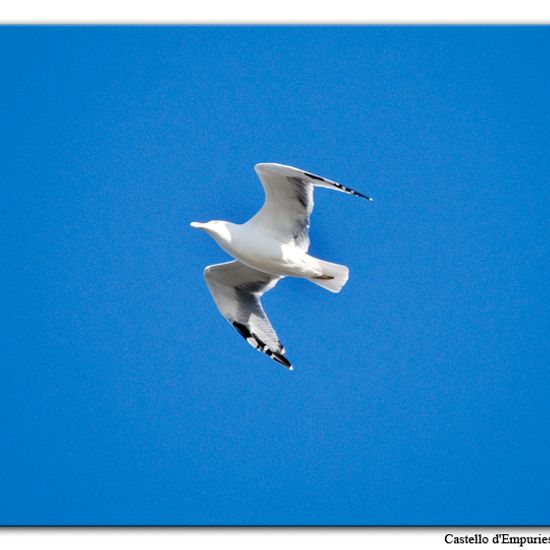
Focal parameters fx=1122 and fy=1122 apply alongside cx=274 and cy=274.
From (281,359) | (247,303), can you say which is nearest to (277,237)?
(247,303)

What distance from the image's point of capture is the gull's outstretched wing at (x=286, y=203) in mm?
6465

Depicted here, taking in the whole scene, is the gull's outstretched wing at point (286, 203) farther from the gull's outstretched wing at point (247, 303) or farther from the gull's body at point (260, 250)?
the gull's outstretched wing at point (247, 303)

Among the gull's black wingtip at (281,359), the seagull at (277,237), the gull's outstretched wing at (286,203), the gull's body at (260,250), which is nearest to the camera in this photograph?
the gull's outstretched wing at (286,203)

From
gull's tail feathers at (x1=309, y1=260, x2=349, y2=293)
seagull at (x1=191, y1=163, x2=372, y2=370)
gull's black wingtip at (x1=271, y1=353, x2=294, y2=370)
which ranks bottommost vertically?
gull's black wingtip at (x1=271, y1=353, x2=294, y2=370)

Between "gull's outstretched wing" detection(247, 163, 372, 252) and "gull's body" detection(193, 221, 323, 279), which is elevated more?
"gull's outstretched wing" detection(247, 163, 372, 252)

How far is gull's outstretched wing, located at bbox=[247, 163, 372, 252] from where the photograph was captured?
6.46 metres

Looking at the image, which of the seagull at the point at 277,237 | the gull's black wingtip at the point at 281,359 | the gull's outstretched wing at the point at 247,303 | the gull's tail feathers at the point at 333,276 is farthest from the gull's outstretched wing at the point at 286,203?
the gull's black wingtip at the point at 281,359

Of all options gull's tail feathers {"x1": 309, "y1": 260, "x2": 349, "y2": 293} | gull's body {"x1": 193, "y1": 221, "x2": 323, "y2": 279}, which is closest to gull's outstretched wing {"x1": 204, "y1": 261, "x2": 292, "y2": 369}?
gull's body {"x1": 193, "y1": 221, "x2": 323, "y2": 279}

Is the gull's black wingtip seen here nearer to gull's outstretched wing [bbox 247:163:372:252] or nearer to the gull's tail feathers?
the gull's tail feathers

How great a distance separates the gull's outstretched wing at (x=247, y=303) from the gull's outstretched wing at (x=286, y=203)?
42 cm

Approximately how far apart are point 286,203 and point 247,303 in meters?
0.84

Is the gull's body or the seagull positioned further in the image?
the gull's body

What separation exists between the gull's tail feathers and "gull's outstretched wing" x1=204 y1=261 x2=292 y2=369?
19.2 inches

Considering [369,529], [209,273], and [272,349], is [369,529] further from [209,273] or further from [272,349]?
[209,273]
